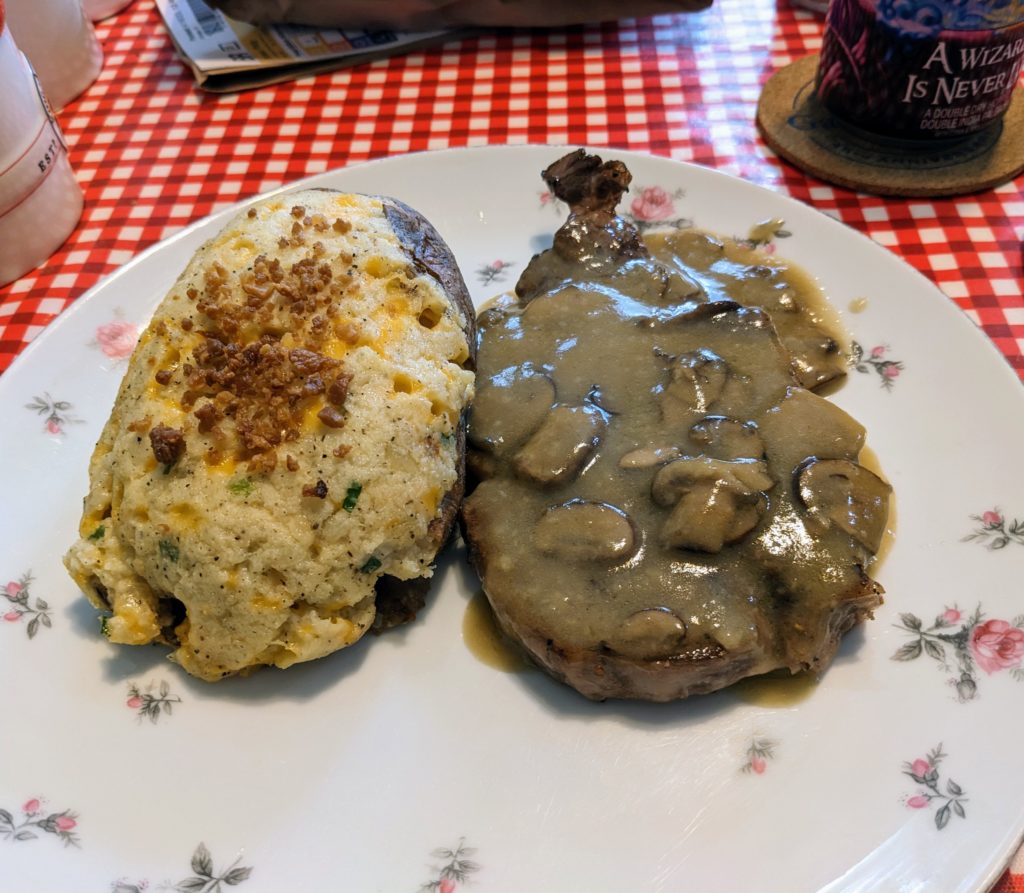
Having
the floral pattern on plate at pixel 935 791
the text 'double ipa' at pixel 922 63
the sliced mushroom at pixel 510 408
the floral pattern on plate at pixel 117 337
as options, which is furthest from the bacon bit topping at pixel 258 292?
the text 'double ipa' at pixel 922 63

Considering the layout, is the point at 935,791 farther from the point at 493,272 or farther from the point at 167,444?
the point at 493,272

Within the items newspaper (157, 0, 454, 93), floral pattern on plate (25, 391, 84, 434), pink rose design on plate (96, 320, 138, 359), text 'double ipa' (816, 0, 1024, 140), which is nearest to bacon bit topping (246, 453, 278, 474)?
floral pattern on plate (25, 391, 84, 434)

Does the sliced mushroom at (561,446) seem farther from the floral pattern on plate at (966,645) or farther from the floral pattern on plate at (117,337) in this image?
the floral pattern on plate at (117,337)

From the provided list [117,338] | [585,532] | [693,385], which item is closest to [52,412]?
[117,338]

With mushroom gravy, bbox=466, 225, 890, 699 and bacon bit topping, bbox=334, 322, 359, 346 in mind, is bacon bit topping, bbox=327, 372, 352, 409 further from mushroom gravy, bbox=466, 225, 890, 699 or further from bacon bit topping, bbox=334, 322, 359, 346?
mushroom gravy, bbox=466, 225, 890, 699

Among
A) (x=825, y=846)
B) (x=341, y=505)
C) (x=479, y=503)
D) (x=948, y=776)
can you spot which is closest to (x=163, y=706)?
(x=341, y=505)

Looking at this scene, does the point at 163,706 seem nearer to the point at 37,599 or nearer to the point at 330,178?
the point at 37,599
